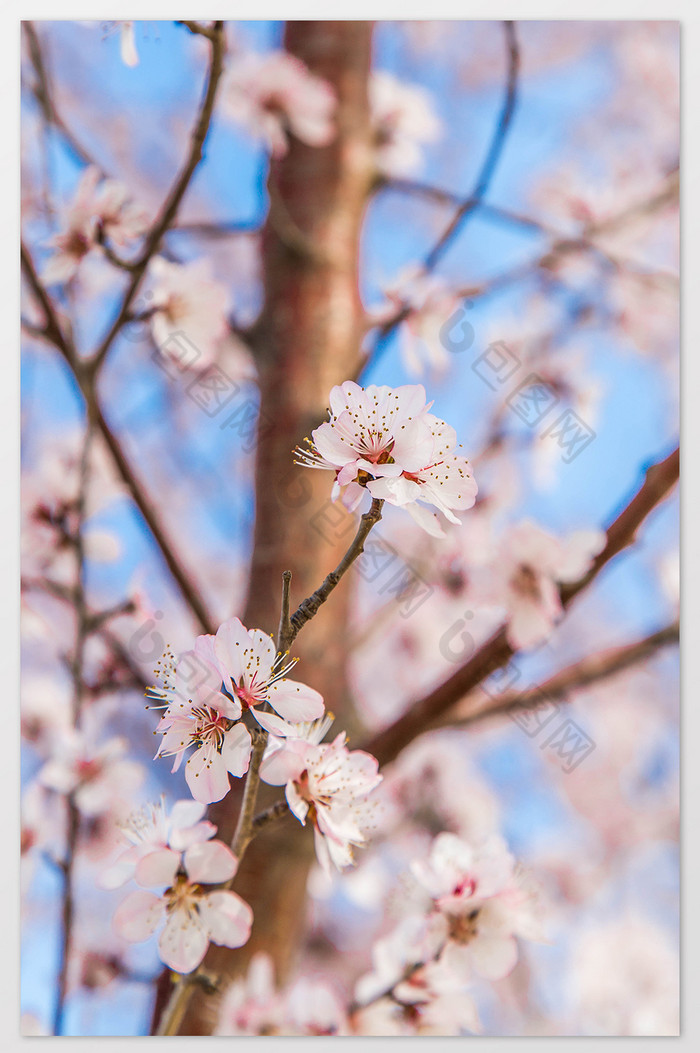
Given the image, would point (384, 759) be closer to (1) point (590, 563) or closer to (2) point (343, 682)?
(2) point (343, 682)

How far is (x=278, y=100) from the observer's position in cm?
108

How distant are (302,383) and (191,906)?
2.25ft

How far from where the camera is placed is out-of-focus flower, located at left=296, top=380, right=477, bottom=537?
573 millimetres

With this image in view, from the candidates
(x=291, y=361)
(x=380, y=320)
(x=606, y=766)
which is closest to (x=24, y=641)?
(x=291, y=361)

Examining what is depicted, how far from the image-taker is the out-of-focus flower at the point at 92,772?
1.03 meters

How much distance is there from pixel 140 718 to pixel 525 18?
1.11 meters

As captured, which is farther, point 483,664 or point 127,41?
point 127,41

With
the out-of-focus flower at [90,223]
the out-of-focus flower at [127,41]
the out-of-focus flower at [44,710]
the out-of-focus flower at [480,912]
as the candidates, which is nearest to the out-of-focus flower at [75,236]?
the out-of-focus flower at [90,223]

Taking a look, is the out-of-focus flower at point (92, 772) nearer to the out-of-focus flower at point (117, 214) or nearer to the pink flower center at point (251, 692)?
the pink flower center at point (251, 692)

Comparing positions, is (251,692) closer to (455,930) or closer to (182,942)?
(182,942)

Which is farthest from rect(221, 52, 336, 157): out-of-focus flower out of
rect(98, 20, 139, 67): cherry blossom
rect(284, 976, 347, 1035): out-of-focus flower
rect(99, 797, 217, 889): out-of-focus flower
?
rect(284, 976, 347, 1035): out-of-focus flower

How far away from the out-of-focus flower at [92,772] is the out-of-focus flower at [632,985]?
2.18 ft

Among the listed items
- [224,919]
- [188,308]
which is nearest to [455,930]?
[224,919]

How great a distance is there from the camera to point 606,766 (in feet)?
3.55
